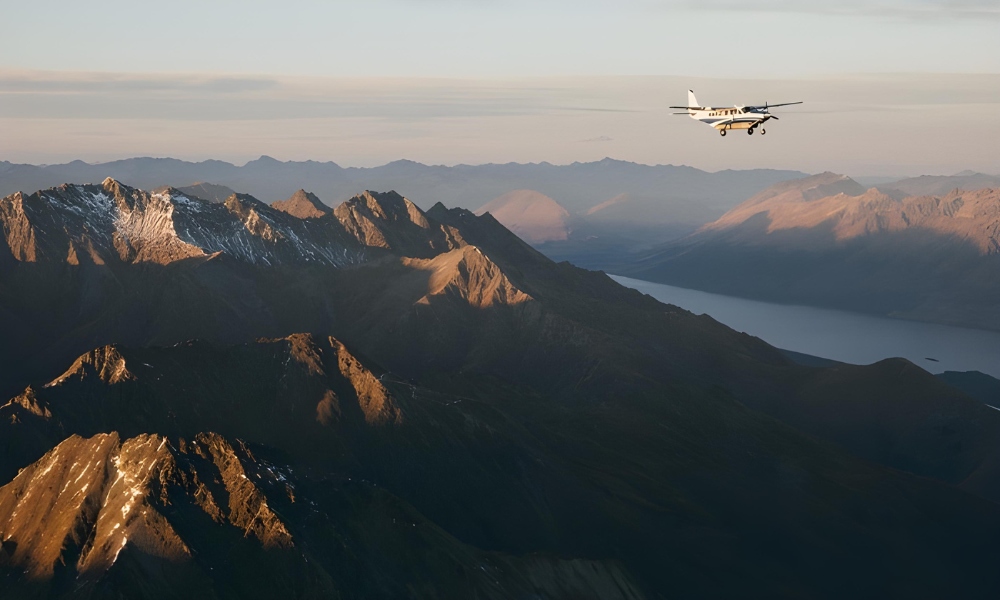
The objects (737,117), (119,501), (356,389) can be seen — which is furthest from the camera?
(356,389)

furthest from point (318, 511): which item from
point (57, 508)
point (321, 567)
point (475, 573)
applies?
point (57, 508)

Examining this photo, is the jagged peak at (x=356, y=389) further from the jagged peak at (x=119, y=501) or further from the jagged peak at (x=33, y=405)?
the jagged peak at (x=119, y=501)

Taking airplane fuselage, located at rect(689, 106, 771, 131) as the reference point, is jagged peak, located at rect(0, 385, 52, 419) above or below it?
below

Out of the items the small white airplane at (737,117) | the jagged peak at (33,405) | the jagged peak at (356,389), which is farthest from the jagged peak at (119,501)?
the small white airplane at (737,117)

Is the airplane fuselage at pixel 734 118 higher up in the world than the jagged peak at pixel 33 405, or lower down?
higher up

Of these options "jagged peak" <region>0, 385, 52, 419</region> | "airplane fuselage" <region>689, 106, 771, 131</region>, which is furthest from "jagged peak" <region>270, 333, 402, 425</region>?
"airplane fuselage" <region>689, 106, 771, 131</region>

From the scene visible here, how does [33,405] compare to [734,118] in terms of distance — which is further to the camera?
[33,405]

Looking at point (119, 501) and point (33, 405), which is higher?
point (119, 501)

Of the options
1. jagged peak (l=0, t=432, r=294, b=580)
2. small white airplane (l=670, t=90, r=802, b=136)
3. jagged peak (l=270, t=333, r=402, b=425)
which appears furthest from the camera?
jagged peak (l=270, t=333, r=402, b=425)

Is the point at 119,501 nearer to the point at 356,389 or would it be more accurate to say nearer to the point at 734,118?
the point at 356,389

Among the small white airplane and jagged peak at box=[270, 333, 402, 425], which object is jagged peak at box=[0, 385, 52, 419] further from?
the small white airplane

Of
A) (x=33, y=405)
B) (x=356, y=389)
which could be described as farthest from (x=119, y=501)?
(x=356, y=389)
